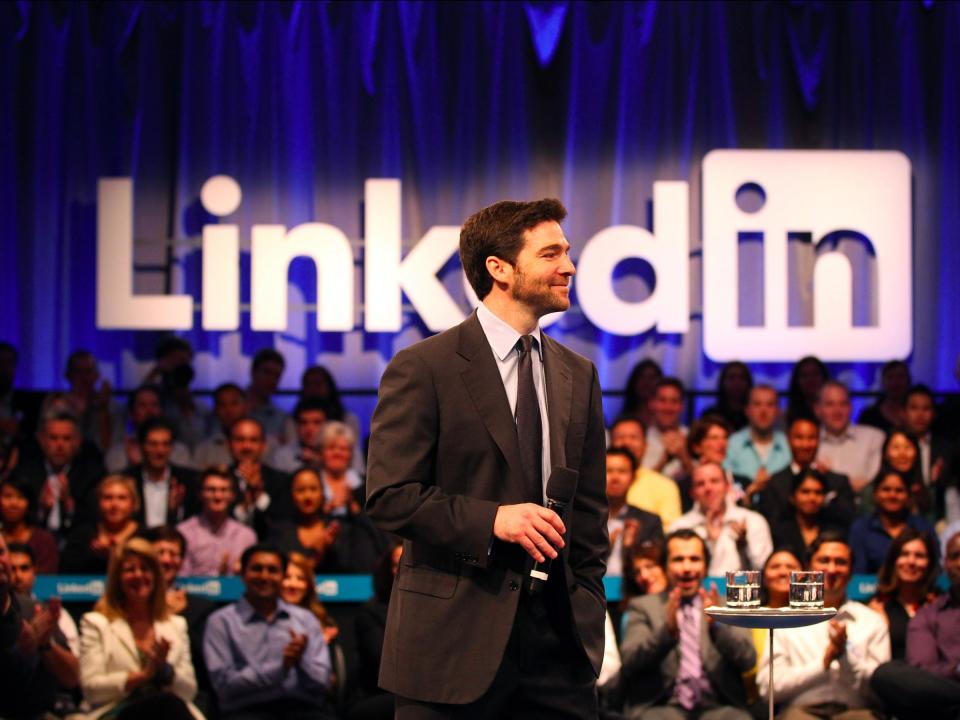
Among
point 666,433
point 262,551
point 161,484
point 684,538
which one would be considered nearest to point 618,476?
point 684,538

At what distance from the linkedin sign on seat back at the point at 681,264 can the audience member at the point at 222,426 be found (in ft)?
2.65

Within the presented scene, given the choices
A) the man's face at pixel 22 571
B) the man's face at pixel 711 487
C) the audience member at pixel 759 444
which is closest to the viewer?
the man's face at pixel 22 571

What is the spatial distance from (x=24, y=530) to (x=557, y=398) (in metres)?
4.62

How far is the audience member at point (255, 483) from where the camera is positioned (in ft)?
22.6

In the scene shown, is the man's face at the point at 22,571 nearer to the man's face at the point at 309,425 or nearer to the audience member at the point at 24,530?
the audience member at the point at 24,530

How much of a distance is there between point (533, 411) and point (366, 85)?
6.62 meters

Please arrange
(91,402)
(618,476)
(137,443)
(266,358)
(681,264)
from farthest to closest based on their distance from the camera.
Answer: (681,264)
(266,358)
(91,402)
(137,443)
(618,476)

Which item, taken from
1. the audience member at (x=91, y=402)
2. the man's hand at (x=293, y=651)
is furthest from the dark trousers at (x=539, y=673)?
the audience member at (x=91, y=402)

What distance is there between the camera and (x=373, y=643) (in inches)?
231

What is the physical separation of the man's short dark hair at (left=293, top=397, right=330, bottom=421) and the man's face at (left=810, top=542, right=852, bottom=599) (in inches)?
118

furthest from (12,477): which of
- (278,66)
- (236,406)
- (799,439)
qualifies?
(799,439)

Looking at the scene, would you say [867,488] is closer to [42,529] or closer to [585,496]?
[42,529]

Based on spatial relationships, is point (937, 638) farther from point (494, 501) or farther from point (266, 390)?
point (266, 390)

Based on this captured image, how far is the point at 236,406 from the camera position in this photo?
312 inches
